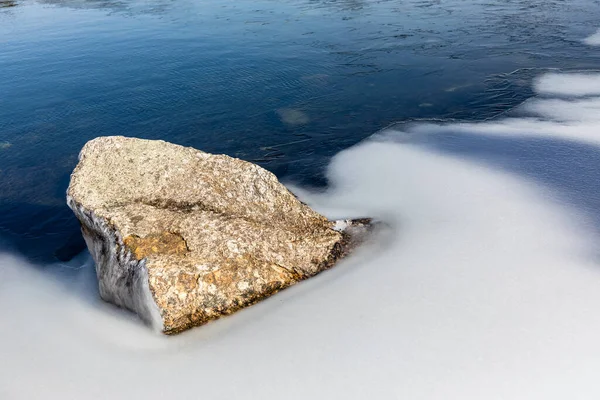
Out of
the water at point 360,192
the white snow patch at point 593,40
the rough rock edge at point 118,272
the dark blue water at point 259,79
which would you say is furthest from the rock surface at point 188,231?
the white snow patch at point 593,40

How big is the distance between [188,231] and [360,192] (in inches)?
127

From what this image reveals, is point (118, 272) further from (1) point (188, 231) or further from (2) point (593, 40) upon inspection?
(2) point (593, 40)

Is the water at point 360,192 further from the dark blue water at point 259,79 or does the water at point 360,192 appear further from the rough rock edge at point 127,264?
the rough rock edge at point 127,264

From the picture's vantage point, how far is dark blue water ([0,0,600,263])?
965cm

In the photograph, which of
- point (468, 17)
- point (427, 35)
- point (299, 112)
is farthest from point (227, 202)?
point (468, 17)

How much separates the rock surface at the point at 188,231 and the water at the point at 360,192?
31 centimetres

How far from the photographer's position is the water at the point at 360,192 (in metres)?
4.64

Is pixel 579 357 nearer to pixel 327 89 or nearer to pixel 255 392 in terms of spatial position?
pixel 255 392

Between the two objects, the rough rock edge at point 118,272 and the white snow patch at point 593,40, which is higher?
the white snow patch at point 593,40

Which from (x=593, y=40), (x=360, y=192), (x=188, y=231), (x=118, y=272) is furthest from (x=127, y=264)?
(x=593, y=40)

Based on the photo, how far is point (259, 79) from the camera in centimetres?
1324

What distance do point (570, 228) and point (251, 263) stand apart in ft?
14.5

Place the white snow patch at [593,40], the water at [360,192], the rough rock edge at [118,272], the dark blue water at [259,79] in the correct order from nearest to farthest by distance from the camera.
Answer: the water at [360,192], the rough rock edge at [118,272], the dark blue water at [259,79], the white snow patch at [593,40]

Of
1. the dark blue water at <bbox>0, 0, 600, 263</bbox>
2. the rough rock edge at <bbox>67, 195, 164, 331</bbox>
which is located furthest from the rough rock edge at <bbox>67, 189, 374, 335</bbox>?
the dark blue water at <bbox>0, 0, 600, 263</bbox>
